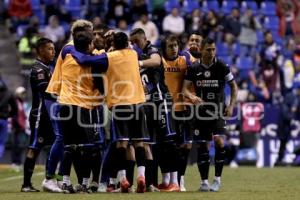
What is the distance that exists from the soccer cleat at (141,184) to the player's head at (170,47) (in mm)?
2301

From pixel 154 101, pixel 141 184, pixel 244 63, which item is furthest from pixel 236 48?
pixel 141 184

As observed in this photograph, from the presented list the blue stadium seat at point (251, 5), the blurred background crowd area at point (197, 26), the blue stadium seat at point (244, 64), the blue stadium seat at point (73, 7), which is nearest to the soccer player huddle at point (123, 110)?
the blurred background crowd area at point (197, 26)

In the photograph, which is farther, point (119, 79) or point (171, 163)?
point (171, 163)

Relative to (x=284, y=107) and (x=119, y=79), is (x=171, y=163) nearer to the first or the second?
(x=119, y=79)

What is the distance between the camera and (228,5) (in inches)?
1280

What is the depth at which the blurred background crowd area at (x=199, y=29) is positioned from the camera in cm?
2873

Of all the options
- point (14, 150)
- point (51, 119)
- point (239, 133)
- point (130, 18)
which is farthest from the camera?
point (130, 18)

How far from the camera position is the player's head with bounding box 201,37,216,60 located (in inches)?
620

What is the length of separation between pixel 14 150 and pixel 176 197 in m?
10.3

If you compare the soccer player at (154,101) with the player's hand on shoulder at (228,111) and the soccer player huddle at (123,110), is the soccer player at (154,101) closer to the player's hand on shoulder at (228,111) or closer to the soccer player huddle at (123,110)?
the soccer player huddle at (123,110)

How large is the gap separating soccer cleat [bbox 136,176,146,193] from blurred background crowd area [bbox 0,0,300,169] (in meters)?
12.9

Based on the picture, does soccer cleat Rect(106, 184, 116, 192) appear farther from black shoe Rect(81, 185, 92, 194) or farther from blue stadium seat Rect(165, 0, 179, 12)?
blue stadium seat Rect(165, 0, 179, 12)

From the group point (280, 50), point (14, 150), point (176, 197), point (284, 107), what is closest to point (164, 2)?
point (280, 50)

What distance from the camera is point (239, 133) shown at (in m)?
26.8
